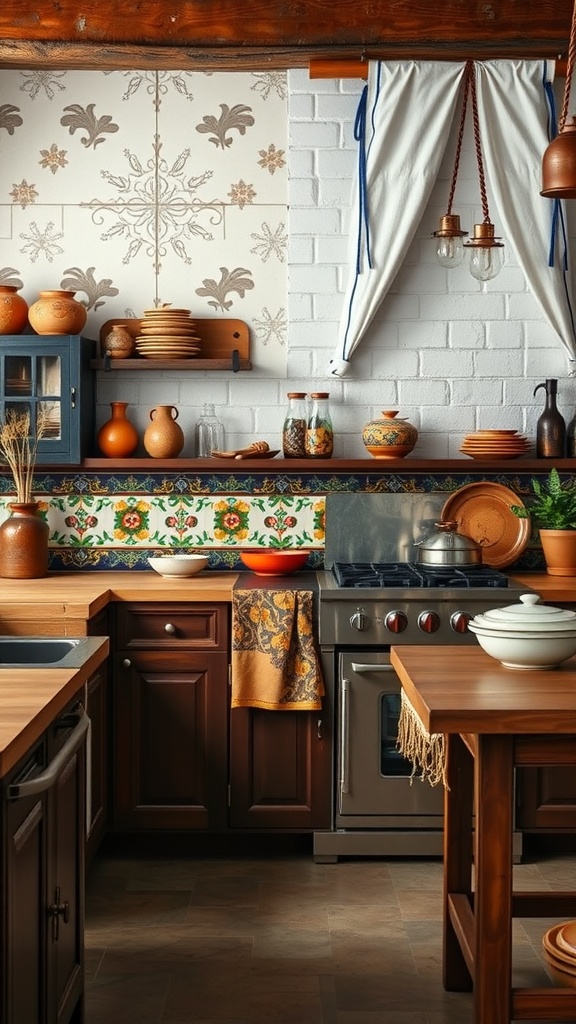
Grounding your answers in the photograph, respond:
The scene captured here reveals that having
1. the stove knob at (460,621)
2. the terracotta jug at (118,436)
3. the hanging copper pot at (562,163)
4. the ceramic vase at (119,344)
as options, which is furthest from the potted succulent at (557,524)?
the hanging copper pot at (562,163)

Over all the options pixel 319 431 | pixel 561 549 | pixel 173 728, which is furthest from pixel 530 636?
pixel 319 431

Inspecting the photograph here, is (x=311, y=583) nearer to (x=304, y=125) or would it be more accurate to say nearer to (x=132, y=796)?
(x=132, y=796)

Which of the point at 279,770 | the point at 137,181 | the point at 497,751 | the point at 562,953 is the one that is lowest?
the point at 562,953

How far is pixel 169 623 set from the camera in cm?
448

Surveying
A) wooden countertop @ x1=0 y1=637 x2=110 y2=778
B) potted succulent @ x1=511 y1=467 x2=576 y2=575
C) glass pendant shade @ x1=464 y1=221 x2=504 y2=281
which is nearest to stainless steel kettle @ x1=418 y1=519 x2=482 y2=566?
potted succulent @ x1=511 y1=467 x2=576 y2=575

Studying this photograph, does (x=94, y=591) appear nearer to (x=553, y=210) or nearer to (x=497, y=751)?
(x=497, y=751)

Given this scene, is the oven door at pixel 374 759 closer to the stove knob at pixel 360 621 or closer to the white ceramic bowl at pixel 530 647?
the stove knob at pixel 360 621

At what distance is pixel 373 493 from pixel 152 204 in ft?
Result: 5.11

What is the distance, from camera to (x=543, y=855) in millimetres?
4531

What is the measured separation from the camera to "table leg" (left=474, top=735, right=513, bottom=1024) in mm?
2574

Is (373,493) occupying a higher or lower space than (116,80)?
lower

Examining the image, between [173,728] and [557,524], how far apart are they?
1752mm

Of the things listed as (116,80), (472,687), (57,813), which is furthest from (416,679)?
(116,80)

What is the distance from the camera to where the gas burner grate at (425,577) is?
442 cm
